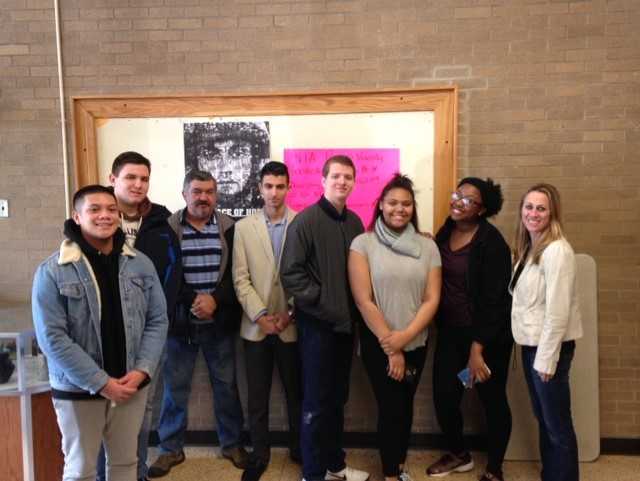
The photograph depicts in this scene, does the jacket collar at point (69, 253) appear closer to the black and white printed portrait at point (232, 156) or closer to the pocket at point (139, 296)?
the pocket at point (139, 296)

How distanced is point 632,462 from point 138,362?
8.71 ft

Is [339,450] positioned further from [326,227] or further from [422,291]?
[326,227]

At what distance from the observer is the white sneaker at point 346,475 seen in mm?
2506

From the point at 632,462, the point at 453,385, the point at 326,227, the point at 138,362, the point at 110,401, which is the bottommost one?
the point at 632,462

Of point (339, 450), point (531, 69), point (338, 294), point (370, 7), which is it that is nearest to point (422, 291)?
point (338, 294)

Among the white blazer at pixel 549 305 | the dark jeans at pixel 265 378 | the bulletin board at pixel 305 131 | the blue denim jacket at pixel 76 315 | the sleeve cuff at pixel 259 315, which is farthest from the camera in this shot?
the bulletin board at pixel 305 131

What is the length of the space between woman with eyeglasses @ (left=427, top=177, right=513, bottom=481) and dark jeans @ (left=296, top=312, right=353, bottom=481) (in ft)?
1.66

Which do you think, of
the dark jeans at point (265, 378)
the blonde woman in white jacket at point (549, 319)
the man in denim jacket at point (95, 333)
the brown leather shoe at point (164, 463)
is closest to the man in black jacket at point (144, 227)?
the brown leather shoe at point (164, 463)

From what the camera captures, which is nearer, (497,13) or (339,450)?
(339,450)

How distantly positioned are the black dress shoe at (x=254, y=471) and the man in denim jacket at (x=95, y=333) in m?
0.81

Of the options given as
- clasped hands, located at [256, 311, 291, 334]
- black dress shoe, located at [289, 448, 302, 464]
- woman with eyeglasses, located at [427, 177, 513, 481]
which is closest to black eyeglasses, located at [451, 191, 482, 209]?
woman with eyeglasses, located at [427, 177, 513, 481]

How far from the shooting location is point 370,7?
108 inches

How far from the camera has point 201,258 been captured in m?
2.53

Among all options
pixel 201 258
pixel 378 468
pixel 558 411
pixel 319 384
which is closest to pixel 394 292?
pixel 319 384
